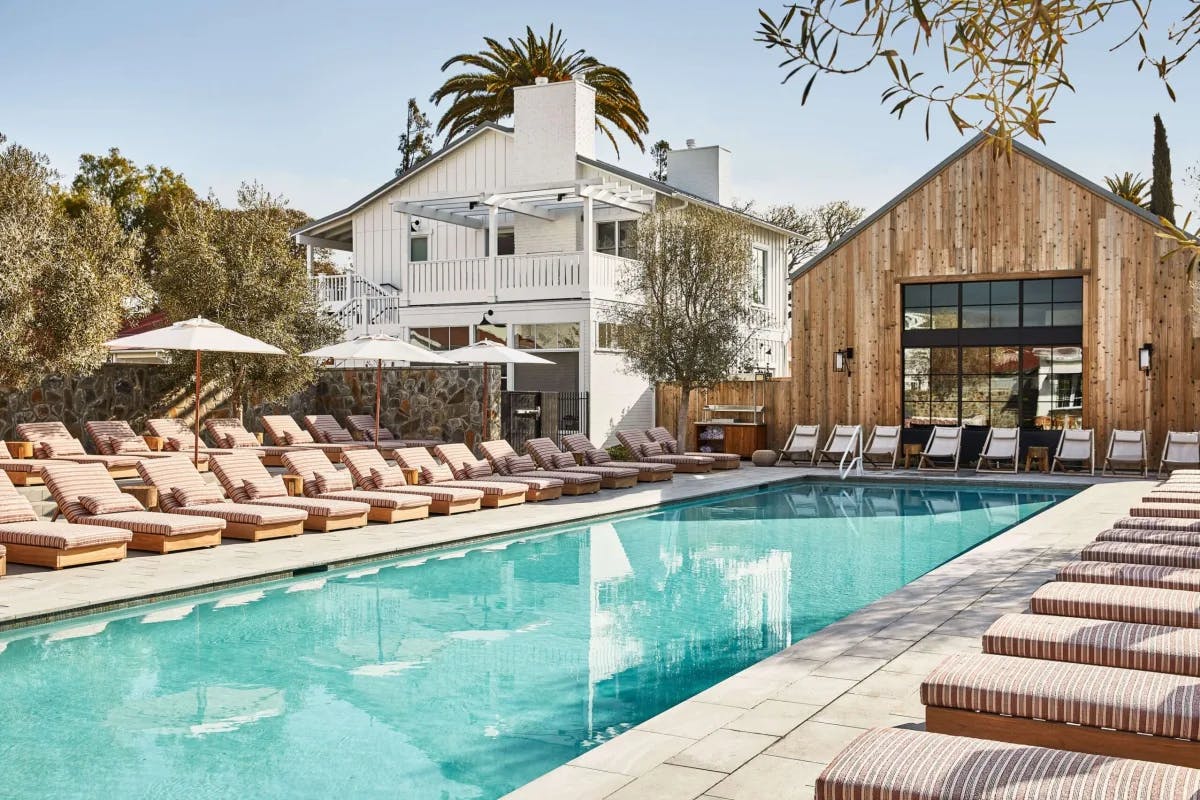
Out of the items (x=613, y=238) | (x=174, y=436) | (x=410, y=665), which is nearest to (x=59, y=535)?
(x=410, y=665)

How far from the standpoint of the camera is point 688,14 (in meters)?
9.46

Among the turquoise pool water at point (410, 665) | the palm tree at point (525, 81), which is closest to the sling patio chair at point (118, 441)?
the turquoise pool water at point (410, 665)

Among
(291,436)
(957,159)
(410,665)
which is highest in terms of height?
(957,159)

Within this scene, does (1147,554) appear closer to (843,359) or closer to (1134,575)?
→ (1134,575)

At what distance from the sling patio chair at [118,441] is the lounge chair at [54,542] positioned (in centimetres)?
642

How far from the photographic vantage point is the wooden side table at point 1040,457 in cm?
2023

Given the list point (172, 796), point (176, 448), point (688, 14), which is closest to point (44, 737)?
point (172, 796)

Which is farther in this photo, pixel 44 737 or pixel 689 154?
pixel 689 154

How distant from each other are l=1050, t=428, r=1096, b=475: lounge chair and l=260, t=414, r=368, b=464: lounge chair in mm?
12614

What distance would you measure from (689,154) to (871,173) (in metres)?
16.3

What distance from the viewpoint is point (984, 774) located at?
11.1ft

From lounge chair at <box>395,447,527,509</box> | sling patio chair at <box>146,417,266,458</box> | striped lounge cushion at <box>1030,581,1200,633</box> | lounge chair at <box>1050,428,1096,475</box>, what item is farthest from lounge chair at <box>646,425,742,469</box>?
striped lounge cushion at <box>1030,581,1200,633</box>

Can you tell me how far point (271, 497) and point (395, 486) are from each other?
1.87 meters

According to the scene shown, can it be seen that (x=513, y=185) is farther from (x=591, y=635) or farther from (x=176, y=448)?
(x=591, y=635)
